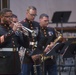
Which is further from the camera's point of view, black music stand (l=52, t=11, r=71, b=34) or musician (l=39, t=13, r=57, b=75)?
black music stand (l=52, t=11, r=71, b=34)

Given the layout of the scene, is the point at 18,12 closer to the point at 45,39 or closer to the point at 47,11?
→ the point at 47,11

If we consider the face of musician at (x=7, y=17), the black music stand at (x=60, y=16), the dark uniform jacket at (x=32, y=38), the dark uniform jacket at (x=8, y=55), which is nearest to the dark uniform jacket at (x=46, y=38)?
the dark uniform jacket at (x=32, y=38)

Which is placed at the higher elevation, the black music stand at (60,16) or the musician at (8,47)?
the black music stand at (60,16)

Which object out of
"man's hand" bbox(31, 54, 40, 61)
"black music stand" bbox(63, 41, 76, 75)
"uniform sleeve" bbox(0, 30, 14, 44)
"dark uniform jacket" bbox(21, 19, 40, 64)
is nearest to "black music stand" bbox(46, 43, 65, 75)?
"black music stand" bbox(63, 41, 76, 75)

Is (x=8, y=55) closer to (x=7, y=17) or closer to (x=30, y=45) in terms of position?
(x=7, y=17)

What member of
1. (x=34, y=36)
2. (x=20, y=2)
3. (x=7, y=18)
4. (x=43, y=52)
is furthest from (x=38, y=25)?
(x=20, y=2)

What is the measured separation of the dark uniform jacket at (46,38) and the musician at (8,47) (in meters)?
0.85

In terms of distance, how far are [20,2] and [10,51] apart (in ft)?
27.1

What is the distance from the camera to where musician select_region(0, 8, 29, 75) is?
6675 millimetres

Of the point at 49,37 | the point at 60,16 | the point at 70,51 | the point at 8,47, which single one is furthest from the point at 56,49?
the point at 60,16

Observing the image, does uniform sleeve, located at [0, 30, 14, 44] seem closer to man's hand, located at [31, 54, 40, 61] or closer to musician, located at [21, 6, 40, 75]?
musician, located at [21, 6, 40, 75]

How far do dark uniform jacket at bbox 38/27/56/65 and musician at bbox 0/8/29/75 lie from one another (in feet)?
2.80

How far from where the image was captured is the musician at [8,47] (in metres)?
6.68

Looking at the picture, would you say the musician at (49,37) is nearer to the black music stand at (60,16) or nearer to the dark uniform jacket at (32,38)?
the dark uniform jacket at (32,38)
